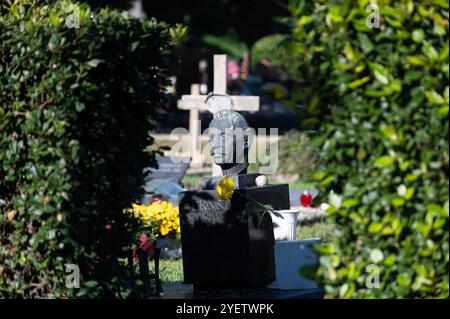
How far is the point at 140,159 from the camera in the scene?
6.05 meters

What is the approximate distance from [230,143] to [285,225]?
92 cm

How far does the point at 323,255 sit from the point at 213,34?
37.3 m

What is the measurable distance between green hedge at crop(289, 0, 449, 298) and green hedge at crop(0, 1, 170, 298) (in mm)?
1283

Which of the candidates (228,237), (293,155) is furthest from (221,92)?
(293,155)

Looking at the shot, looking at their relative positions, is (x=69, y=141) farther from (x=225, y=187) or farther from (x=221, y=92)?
(x=221, y=92)

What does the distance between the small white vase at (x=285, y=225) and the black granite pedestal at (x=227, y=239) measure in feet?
1.27

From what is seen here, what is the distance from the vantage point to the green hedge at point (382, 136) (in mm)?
4660

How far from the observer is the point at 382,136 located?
4.73 m

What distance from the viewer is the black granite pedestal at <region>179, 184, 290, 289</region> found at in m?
7.41

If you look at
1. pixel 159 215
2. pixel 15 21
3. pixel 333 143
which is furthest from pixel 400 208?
pixel 159 215

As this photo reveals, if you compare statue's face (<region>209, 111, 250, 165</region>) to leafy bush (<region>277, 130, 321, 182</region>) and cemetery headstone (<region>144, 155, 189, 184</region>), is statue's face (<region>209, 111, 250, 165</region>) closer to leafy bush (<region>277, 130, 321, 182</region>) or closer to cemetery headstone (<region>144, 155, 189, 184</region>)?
cemetery headstone (<region>144, 155, 189, 184</region>)

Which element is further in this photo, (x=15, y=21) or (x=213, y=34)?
(x=213, y=34)

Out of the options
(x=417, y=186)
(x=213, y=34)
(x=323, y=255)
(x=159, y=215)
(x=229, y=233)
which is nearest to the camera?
(x=417, y=186)
